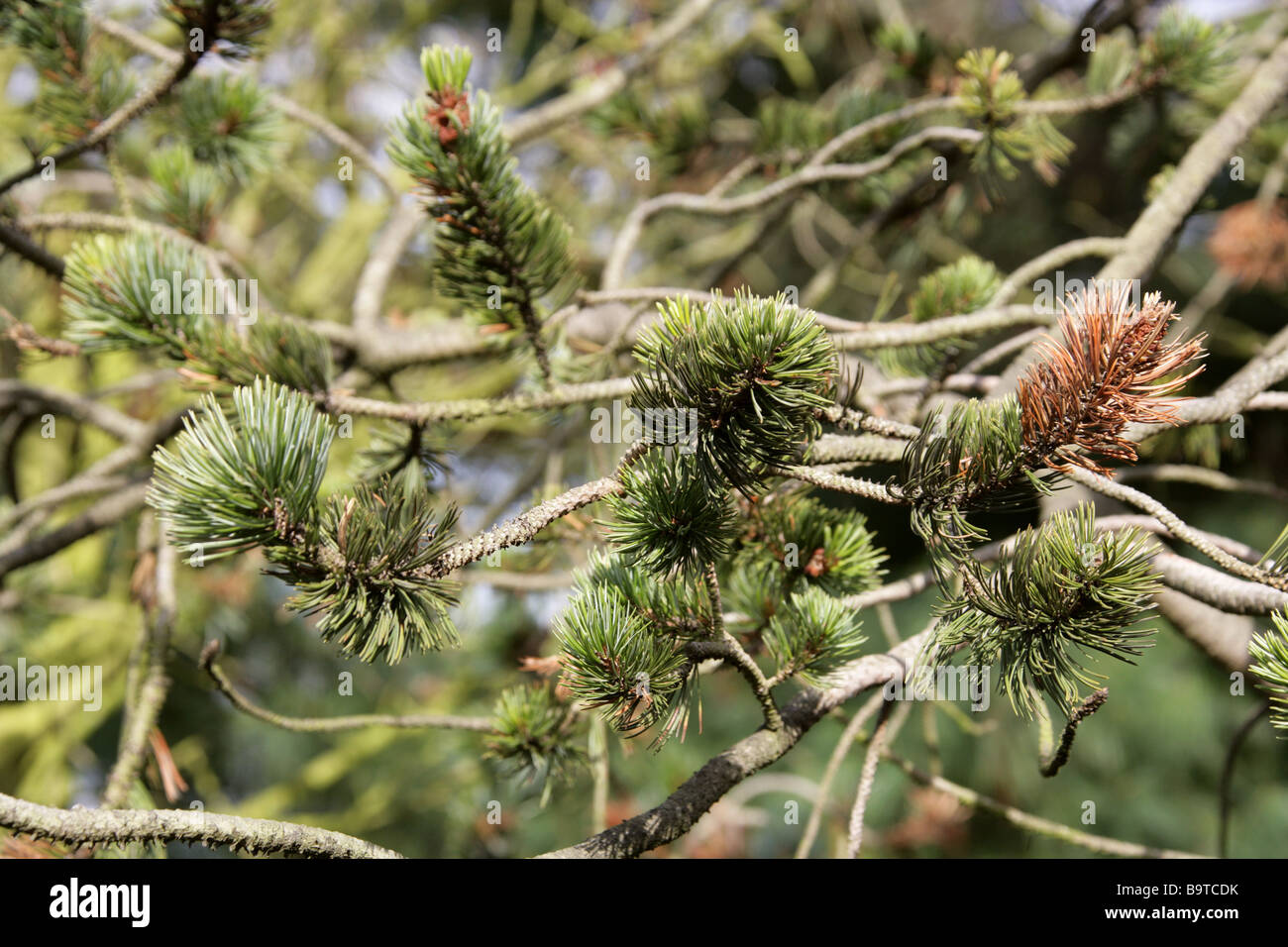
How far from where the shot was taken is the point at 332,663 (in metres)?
3.75

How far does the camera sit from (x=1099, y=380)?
48 cm

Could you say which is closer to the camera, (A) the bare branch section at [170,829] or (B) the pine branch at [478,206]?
(A) the bare branch section at [170,829]

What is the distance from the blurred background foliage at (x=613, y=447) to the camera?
147cm

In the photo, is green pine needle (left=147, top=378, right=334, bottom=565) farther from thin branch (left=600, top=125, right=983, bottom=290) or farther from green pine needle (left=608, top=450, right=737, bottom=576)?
thin branch (left=600, top=125, right=983, bottom=290)

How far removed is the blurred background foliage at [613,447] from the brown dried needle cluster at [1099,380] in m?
0.69

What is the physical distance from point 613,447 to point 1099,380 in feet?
2.97

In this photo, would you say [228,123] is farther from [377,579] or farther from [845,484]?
[845,484]

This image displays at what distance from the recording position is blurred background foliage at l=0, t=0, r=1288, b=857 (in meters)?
1.47

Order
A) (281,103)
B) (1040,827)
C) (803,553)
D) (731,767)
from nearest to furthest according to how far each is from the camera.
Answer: (731,767) → (803,553) → (1040,827) → (281,103)

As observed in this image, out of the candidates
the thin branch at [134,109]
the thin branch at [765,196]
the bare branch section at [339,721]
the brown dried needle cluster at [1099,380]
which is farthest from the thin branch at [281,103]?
the brown dried needle cluster at [1099,380]

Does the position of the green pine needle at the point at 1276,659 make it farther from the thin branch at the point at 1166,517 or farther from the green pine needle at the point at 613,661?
the green pine needle at the point at 613,661

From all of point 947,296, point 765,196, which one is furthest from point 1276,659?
point 765,196

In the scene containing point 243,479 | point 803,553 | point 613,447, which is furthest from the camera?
point 613,447
